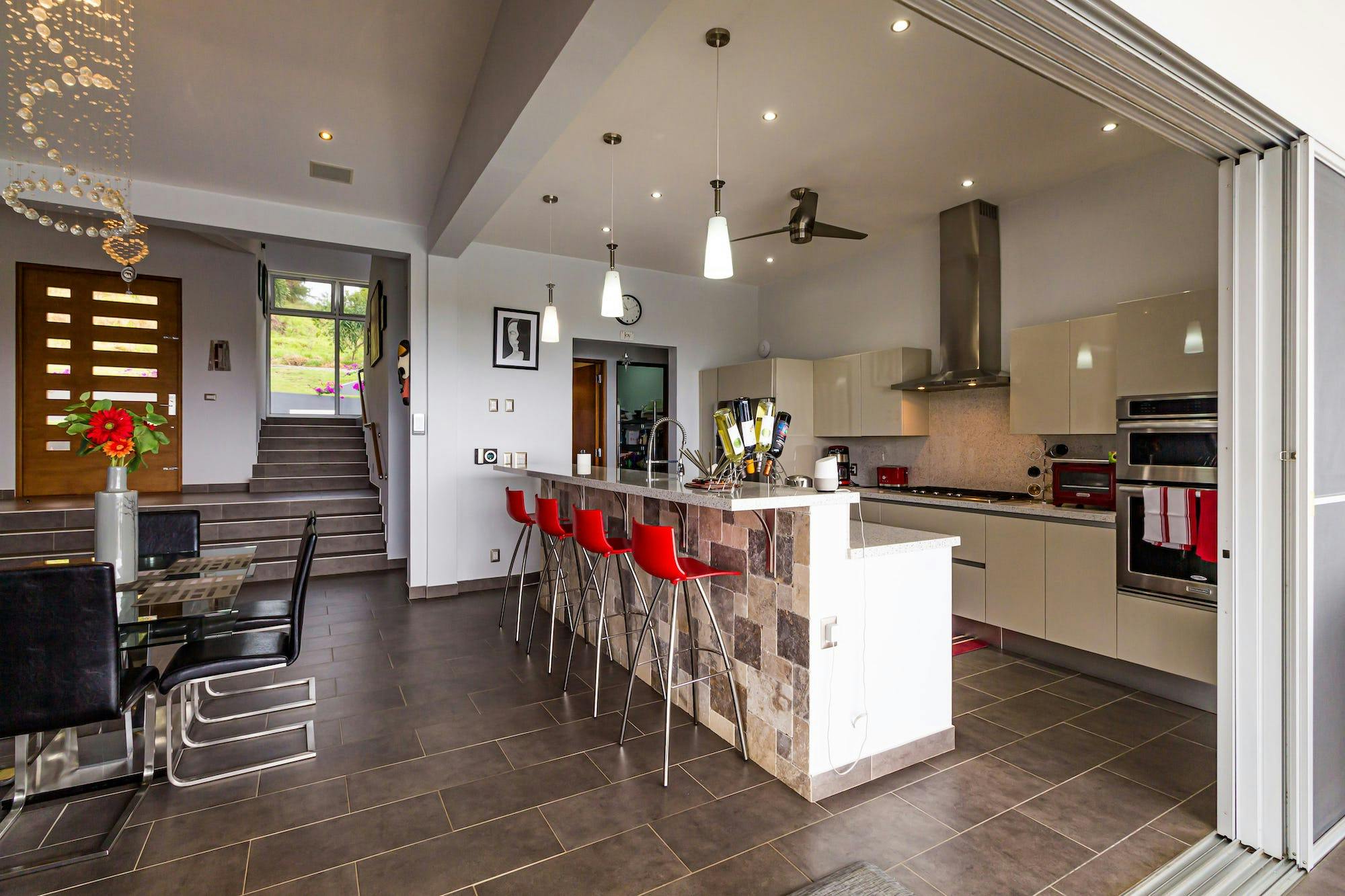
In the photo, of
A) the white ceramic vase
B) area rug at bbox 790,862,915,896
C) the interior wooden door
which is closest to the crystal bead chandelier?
the white ceramic vase

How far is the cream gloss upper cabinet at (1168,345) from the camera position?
2943 millimetres

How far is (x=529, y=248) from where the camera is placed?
222 inches

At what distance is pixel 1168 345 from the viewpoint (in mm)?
3094

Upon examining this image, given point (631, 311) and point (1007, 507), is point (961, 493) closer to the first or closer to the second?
point (1007, 507)

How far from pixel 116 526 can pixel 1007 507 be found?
4.46 metres

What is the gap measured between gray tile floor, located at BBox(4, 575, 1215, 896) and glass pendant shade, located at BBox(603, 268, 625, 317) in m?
2.11

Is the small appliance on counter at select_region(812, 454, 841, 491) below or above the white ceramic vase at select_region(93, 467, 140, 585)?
above

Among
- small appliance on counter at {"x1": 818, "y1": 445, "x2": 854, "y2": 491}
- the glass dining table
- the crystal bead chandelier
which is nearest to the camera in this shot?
the glass dining table

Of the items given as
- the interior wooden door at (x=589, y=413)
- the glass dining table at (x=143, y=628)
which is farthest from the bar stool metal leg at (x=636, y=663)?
the interior wooden door at (x=589, y=413)

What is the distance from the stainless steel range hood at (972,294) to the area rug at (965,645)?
5.73 feet

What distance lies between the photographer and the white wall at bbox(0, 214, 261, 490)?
22.6ft

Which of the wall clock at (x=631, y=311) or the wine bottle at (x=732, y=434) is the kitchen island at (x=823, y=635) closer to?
the wine bottle at (x=732, y=434)

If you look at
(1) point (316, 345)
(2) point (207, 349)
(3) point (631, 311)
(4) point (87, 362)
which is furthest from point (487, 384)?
(1) point (316, 345)

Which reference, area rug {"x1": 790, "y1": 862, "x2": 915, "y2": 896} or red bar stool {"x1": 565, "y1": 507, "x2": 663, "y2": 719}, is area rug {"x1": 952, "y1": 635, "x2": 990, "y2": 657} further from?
area rug {"x1": 790, "y1": 862, "x2": 915, "y2": 896}
